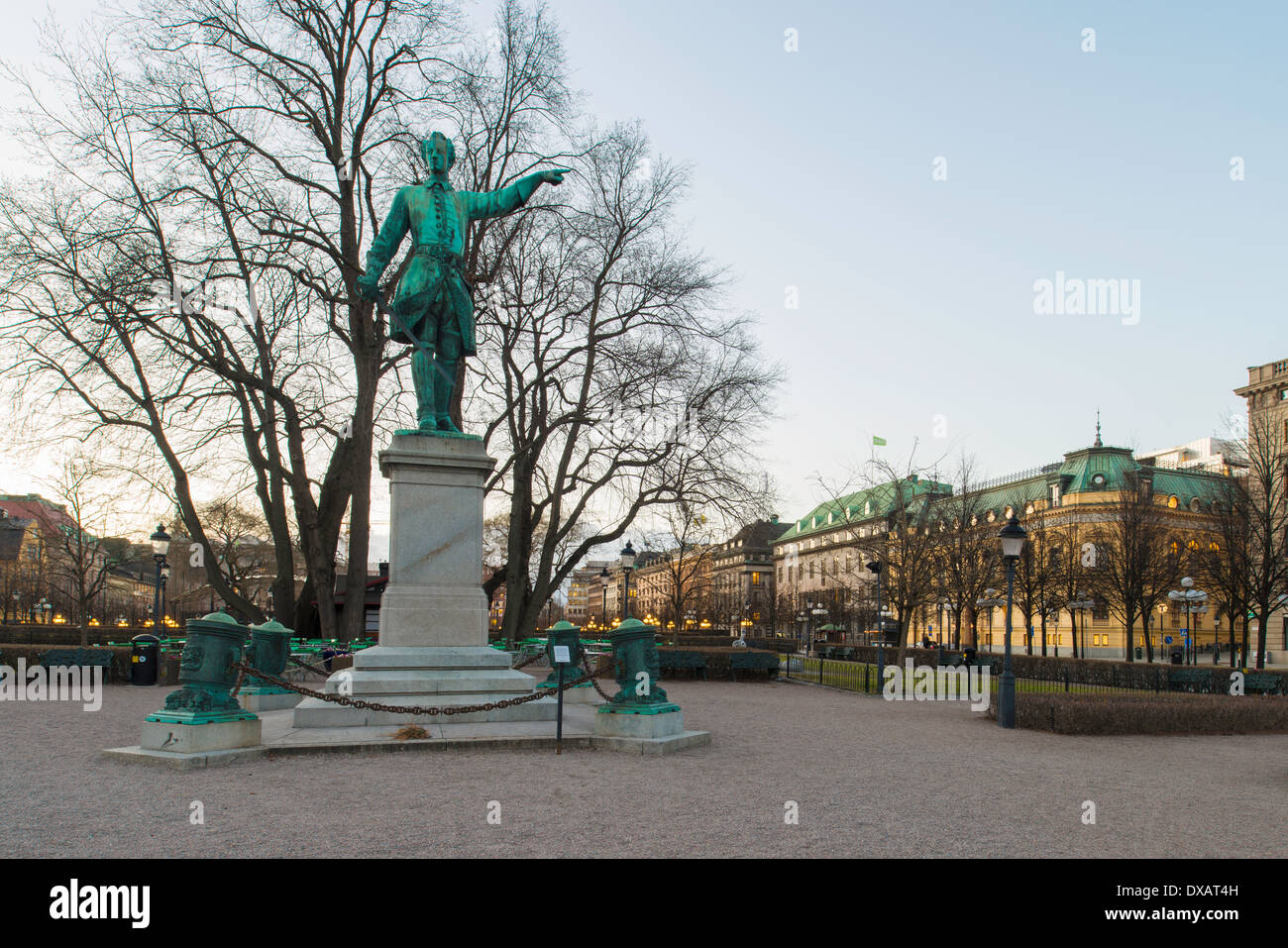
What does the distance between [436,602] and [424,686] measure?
1152mm

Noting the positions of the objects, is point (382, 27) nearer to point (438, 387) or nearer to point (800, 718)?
point (438, 387)

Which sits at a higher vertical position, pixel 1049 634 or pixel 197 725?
pixel 197 725

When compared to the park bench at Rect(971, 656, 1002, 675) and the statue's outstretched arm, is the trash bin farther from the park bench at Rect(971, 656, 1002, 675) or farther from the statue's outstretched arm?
the park bench at Rect(971, 656, 1002, 675)

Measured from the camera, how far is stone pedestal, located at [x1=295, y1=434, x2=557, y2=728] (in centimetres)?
1203

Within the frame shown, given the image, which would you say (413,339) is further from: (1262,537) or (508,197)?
(1262,537)

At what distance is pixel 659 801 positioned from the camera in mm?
8234

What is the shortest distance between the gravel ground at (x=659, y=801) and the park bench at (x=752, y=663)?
15.6m

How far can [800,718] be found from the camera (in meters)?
17.1

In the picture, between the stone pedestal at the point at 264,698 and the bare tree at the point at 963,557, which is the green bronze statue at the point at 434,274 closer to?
the stone pedestal at the point at 264,698

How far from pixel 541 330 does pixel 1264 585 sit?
23.3 meters

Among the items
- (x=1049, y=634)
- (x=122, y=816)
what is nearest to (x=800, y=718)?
(x=122, y=816)

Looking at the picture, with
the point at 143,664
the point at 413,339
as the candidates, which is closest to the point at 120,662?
the point at 143,664

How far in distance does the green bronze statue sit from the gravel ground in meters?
5.53

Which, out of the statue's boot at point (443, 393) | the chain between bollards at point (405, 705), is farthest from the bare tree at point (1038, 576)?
the chain between bollards at point (405, 705)
